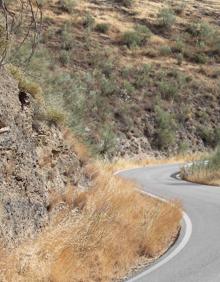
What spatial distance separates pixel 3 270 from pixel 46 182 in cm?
421

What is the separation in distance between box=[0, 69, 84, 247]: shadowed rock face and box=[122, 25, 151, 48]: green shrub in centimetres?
4244

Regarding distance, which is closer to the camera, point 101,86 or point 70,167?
point 70,167

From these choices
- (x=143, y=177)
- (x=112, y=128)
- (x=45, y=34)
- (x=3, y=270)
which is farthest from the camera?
(x=45, y=34)

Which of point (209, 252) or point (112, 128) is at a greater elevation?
point (209, 252)

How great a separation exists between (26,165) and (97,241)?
1928 mm

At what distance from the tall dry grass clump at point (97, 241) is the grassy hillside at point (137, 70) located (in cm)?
2423

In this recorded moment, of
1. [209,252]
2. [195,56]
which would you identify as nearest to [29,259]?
[209,252]

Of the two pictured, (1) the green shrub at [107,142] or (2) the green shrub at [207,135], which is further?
(2) the green shrub at [207,135]

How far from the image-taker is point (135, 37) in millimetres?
54875

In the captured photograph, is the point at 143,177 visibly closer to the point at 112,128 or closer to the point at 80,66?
the point at 112,128

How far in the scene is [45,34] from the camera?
50.2 metres

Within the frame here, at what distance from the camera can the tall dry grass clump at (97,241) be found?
7742 mm

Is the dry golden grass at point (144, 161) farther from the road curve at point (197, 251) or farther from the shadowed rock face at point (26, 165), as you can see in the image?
the shadowed rock face at point (26, 165)

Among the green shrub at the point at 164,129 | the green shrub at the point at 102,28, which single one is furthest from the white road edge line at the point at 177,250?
the green shrub at the point at 102,28
